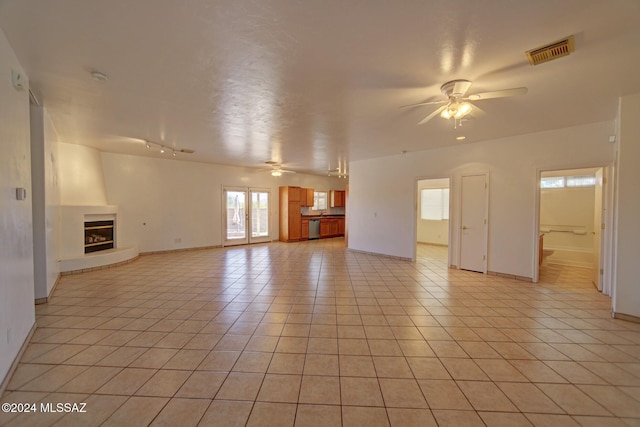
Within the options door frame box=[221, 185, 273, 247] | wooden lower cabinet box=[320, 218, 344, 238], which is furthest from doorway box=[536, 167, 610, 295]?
door frame box=[221, 185, 273, 247]

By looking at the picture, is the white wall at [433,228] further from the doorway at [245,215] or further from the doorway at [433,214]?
the doorway at [245,215]

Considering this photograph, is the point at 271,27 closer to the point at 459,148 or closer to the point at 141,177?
the point at 459,148

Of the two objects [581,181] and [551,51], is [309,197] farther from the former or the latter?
[551,51]

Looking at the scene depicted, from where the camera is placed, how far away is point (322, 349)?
2578 mm

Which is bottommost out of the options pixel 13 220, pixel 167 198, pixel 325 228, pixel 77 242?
pixel 325 228

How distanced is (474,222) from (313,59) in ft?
16.0

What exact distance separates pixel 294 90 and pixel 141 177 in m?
6.19

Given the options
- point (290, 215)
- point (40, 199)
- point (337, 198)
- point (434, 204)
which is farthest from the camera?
point (337, 198)

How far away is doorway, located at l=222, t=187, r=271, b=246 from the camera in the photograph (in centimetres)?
898

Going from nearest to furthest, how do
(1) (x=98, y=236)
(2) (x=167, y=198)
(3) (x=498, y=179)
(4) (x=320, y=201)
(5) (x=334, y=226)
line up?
(3) (x=498, y=179) → (1) (x=98, y=236) → (2) (x=167, y=198) → (5) (x=334, y=226) → (4) (x=320, y=201)

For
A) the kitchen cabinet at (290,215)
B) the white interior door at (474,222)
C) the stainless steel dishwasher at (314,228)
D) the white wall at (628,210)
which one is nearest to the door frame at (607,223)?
the white wall at (628,210)

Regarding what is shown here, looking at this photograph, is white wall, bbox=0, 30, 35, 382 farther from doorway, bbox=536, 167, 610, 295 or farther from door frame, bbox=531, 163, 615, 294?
doorway, bbox=536, 167, 610, 295

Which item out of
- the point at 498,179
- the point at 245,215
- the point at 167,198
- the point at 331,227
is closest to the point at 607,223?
the point at 498,179

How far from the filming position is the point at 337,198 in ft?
39.9
